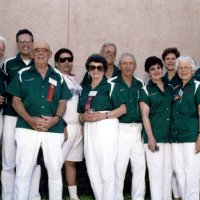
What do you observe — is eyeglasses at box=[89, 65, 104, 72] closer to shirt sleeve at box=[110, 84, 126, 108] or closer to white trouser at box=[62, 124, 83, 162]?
shirt sleeve at box=[110, 84, 126, 108]

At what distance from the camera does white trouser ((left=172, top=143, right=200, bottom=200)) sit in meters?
5.66

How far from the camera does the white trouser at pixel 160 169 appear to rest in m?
5.92

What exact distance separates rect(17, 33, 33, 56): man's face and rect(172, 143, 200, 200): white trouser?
217 cm

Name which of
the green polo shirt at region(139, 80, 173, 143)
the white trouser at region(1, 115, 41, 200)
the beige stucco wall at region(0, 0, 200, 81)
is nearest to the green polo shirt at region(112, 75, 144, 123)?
the green polo shirt at region(139, 80, 173, 143)

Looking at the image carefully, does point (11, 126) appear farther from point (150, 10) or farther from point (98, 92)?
point (150, 10)

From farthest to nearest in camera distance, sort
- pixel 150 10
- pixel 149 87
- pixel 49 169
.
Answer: pixel 150 10, pixel 149 87, pixel 49 169

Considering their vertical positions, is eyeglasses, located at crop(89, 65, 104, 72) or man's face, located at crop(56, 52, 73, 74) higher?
man's face, located at crop(56, 52, 73, 74)

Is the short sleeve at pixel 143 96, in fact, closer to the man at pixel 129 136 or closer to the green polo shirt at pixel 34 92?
the man at pixel 129 136

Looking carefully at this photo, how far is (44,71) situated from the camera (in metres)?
5.67

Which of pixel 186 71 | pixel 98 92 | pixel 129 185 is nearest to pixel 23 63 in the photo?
pixel 98 92

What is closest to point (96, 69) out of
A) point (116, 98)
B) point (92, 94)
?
point (92, 94)

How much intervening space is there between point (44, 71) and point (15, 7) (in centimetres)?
234

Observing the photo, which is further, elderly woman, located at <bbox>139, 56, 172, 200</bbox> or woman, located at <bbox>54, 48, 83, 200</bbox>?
woman, located at <bbox>54, 48, 83, 200</bbox>

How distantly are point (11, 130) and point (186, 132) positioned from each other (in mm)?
2125
